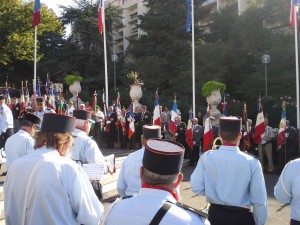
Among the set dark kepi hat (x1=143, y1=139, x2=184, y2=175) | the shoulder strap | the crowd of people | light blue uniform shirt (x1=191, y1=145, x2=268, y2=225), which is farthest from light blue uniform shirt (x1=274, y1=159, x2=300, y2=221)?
the shoulder strap

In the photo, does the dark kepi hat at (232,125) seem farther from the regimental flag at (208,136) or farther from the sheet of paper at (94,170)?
the regimental flag at (208,136)

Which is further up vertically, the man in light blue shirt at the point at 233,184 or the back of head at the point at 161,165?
the back of head at the point at 161,165

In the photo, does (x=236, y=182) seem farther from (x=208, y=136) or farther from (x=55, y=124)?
(x=208, y=136)

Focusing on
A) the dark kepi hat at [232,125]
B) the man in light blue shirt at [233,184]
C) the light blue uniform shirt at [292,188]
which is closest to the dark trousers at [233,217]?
the man in light blue shirt at [233,184]

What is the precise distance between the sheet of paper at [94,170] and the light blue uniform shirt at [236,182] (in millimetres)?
1210

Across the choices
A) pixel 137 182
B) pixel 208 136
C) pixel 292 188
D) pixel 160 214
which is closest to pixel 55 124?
pixel 160 214

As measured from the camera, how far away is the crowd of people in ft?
7.54

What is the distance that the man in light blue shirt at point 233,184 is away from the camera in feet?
13.3

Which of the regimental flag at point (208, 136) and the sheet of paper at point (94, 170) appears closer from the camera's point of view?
the sheet of paper at point (94, 170)

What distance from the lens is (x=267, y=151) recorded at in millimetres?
13406

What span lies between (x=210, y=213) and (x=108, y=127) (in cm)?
1337

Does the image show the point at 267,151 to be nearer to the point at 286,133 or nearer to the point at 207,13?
the point at 286,133

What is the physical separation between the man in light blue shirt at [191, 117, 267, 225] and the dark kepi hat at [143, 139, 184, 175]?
1.85 m

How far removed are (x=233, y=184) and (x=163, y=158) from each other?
1975 millimetres
